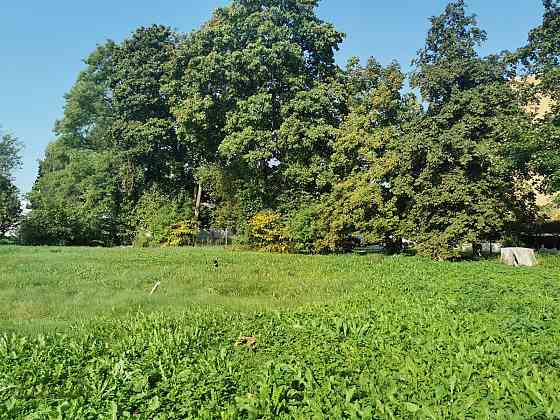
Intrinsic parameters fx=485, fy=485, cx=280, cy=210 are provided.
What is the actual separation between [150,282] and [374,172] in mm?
13923

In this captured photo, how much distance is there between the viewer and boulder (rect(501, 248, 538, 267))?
18875mm

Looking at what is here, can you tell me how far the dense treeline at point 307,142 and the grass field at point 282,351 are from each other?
437 inches

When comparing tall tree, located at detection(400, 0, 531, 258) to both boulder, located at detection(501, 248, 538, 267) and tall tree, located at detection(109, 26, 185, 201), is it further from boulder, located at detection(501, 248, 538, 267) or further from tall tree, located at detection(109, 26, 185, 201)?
tall tree, located at detection(109, 26, 185, 201)

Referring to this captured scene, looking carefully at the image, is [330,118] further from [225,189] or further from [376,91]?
[225,189]

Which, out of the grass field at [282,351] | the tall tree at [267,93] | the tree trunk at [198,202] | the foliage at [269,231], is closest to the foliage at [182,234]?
the tree trunk at [198,202]

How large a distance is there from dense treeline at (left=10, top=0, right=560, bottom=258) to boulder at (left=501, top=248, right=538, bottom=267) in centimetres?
208

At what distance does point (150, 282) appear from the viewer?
40.0 ft

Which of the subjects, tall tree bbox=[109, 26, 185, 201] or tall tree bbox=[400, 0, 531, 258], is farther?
tall tree bbox=[109, 26, 185, 201]

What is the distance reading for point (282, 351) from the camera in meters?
5.86

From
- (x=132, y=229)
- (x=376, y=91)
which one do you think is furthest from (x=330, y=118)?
(x=132, y=229)

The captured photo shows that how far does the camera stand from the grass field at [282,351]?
4129 millimetres

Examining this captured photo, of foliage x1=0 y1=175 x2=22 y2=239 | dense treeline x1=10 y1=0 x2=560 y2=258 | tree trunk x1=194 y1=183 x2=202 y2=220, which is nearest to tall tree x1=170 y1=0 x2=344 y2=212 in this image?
dense treeline x1=10 y1=0 x2=560 y2=258

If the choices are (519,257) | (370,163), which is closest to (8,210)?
(370,163)

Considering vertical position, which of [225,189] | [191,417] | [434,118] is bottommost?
[191,417]
